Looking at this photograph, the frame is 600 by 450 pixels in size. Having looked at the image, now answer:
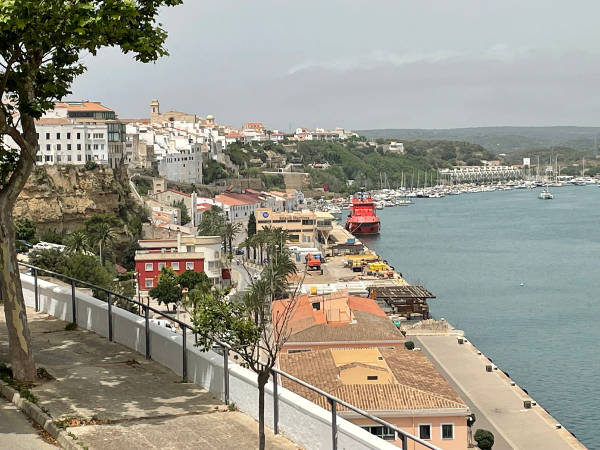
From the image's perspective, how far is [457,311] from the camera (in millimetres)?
39312

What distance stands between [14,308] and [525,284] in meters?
42.5

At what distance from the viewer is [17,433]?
5.29 metres

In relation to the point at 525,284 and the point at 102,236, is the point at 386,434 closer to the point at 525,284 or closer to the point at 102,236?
the point at 102,236

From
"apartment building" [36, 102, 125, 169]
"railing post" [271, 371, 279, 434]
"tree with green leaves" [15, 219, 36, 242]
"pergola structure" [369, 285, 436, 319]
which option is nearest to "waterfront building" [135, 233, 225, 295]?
"tree with green leaves" [15, 219, 36, 242]

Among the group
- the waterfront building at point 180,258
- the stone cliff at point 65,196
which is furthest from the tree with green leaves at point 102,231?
the waterfront building at point 180,258

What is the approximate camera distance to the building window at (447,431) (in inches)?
643

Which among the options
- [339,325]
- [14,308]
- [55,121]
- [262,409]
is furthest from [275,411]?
[55,121]

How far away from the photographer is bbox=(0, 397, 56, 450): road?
16.8 ft

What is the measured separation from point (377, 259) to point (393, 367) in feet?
117

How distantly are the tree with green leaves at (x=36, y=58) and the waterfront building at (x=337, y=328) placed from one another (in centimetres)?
1507

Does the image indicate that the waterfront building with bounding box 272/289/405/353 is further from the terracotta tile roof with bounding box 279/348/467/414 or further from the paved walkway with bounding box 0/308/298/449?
the paved walkway with bounding box 0/308/298/449

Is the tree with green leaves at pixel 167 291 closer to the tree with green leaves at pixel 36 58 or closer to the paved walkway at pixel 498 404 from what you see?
the paved walkway at pixel 498 404

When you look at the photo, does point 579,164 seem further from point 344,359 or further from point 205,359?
point 205,359

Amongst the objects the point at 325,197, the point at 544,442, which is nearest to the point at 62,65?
the point at 544,442
